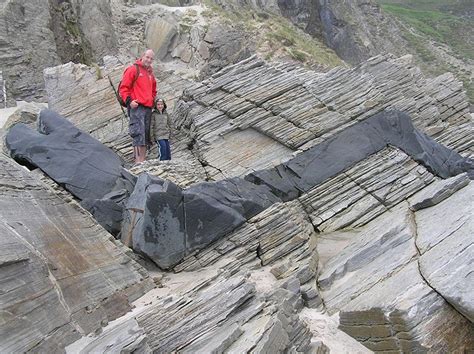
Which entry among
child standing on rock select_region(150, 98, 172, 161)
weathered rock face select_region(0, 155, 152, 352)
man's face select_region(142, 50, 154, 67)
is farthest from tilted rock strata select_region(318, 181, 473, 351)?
man's face select_region(142, 50, 154, 67)

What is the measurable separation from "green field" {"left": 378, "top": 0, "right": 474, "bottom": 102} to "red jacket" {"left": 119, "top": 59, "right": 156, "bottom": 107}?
55124 millimetres

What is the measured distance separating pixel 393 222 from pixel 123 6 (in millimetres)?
25001

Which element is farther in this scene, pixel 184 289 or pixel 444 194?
pixel 444 194

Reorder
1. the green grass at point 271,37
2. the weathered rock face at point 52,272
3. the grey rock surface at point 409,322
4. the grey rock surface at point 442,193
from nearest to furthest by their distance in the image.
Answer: the weathered rock face at point 52,272
the grey rock surface at point 409,322
the grey rock surface at point 442,193
the green grass at point 271,37

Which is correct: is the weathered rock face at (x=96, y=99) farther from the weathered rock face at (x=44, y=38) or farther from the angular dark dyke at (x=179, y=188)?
the weathered rock face at (x=44, y=38)

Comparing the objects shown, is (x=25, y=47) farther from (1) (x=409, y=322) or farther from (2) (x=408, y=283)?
(1) (x=409, y=322)

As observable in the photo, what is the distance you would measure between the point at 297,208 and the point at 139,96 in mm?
5612

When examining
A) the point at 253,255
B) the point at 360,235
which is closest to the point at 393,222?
the point at 360,235

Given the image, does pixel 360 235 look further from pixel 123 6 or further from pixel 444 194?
pixel 123 6

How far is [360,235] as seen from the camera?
44.0ft

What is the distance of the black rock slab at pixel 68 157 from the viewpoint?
43.8ft

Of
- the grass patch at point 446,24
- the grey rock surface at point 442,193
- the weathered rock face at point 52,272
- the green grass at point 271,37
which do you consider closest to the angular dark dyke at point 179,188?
the weathered rock face at point 52,272

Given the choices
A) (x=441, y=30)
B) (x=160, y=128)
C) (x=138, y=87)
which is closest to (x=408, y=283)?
(x=160, y=128)

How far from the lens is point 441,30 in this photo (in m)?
102
